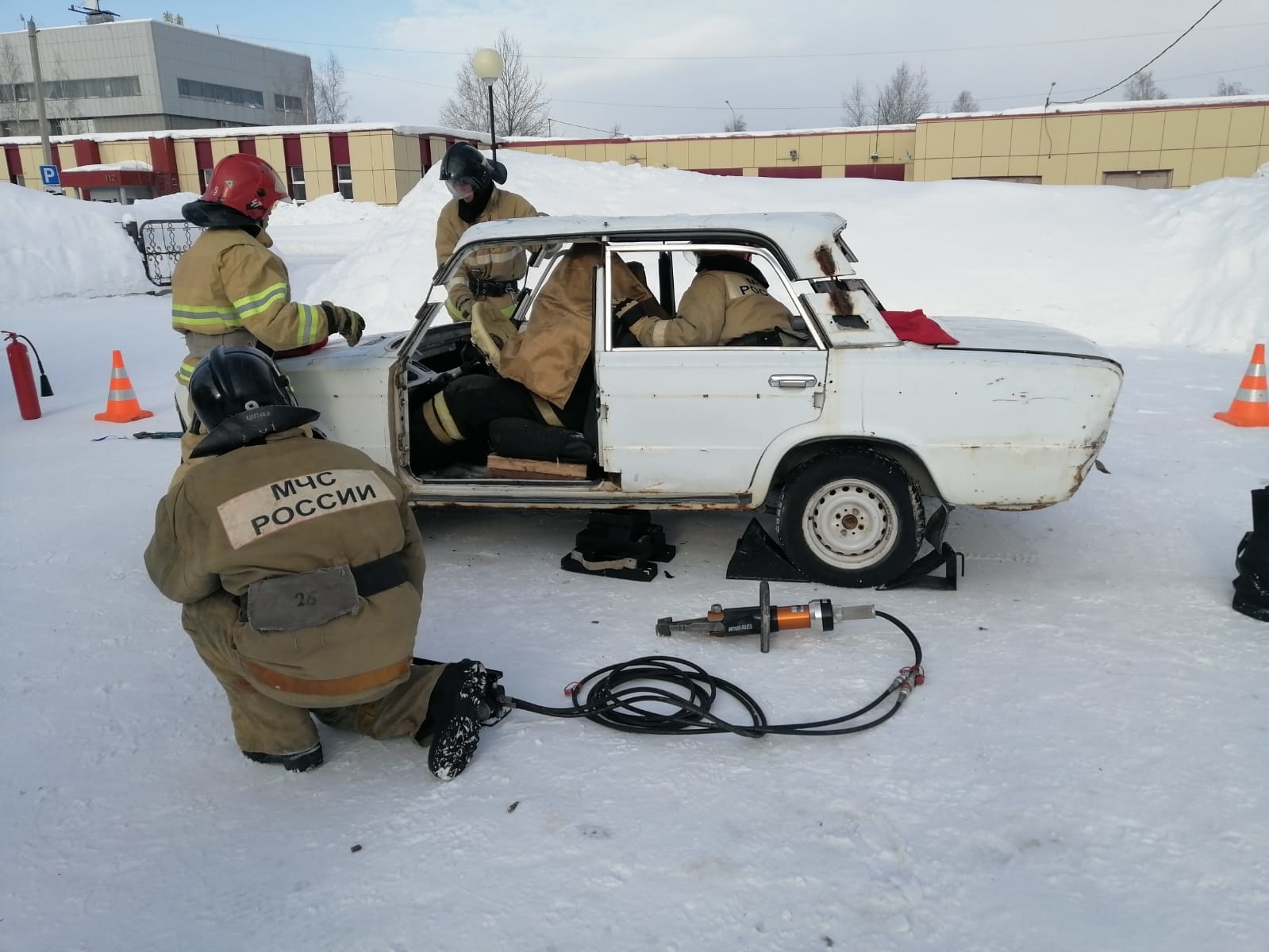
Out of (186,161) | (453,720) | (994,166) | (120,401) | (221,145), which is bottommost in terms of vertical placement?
(453,720)

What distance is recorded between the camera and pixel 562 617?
424 cm

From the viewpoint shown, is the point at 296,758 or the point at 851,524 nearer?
the point at 296,758

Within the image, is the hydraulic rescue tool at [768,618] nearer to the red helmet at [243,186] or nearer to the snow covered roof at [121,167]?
the red helmet at [243,186]

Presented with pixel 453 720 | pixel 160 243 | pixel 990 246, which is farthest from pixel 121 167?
pixel 453 720

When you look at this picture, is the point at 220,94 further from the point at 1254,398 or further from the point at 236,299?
the point at 1254,398

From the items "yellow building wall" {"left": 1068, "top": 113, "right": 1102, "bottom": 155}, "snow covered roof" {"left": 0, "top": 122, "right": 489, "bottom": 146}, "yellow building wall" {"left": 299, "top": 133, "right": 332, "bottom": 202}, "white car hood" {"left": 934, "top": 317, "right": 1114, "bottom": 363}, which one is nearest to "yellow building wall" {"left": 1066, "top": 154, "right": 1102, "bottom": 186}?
"yellow building wall" {"left": 1068, "top": 113, "right": 1102, "bottom": 155}

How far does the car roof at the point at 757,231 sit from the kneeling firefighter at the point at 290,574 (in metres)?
1.90

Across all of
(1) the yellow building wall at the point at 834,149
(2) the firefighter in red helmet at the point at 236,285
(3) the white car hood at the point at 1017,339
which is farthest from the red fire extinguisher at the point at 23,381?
(1) the yellow building wall at the point at 834,149

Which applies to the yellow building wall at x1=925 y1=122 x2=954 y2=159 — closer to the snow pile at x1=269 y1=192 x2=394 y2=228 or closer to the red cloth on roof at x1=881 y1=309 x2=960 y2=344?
the snow pile at x1=269 y1=192 x2=394 y2=228

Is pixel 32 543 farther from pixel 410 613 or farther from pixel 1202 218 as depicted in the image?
pixel 1202 218

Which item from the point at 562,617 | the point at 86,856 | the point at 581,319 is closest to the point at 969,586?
the point at 562,617

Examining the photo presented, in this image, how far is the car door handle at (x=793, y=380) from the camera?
14.0 feet

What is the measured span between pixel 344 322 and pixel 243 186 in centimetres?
81

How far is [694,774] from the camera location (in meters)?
3.04
